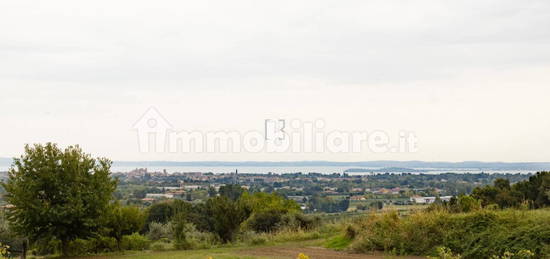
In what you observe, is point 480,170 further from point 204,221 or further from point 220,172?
point 220,172

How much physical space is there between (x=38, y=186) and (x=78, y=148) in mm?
1881

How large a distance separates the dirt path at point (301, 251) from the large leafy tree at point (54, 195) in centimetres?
512

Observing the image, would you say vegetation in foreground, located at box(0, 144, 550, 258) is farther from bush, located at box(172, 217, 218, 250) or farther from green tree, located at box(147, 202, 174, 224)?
green tree, located at box(147, 202, 174, 224)

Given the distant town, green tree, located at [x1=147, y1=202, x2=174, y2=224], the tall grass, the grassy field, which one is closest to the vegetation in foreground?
the tall grass

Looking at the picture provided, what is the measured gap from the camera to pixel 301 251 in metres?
18.7

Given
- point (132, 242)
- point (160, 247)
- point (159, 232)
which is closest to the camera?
point (160, 247)

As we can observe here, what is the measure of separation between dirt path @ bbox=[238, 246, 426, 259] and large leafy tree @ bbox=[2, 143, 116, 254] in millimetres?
5122

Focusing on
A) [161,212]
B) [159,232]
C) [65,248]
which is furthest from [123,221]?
[161,212]

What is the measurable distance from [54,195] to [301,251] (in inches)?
322

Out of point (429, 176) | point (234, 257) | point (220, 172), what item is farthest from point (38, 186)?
point (220, 172)

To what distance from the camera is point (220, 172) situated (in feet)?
430

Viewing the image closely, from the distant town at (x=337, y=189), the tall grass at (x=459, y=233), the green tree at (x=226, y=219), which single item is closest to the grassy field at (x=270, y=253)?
the tall grass at (x=459, y=233)

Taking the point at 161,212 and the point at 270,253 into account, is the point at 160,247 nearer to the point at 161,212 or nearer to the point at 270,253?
the point at 270,253

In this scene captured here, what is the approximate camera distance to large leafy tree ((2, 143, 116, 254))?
18562mm
